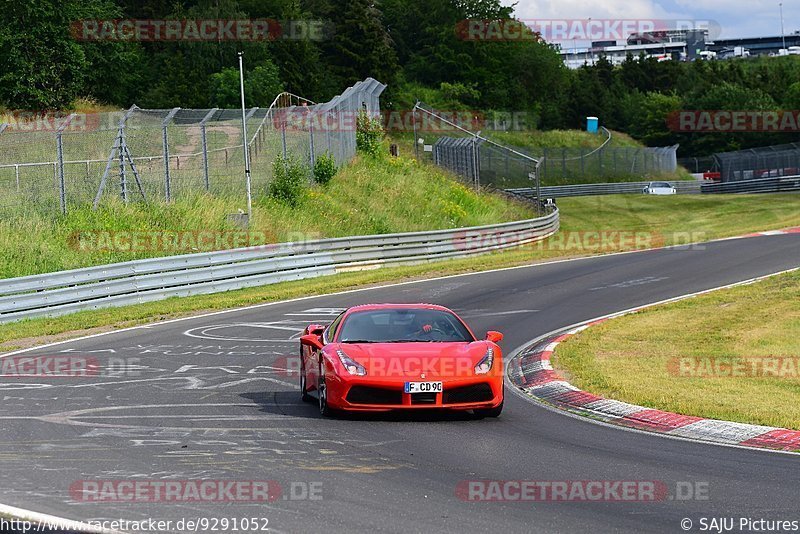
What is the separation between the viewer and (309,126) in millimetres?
38219

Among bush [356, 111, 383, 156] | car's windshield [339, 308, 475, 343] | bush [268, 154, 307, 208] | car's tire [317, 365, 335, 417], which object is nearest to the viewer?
car's tire [317, 365, 335, 417]

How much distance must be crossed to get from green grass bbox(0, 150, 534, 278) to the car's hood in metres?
15.2

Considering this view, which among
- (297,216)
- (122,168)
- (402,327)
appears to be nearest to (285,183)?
(297,216)

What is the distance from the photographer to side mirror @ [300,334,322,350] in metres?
12.2

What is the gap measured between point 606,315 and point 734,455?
12.7 metres

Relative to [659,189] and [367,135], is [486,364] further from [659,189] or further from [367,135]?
[659,189]

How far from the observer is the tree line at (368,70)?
57750 mm

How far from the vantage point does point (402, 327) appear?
12281 mm

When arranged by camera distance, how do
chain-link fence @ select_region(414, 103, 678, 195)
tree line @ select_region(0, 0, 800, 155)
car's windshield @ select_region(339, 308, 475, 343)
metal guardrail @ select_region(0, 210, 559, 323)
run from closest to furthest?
car's windshield @ select_region(339, 308, 475, 343) < metal guardrail @ select_region(0, 210, 559, 323) < tree line @ select_region(0, 0, 800, 155) < chain-link fence @ select_region(414, 103, 678, 195)

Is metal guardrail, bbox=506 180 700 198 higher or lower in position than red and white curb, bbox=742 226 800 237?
higher

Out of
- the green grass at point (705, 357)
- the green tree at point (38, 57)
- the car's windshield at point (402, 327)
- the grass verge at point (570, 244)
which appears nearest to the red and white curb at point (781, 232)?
the grass verge at point (570, 244)

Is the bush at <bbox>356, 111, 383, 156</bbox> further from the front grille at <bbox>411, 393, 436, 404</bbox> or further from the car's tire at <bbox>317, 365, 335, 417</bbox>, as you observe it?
the front grille at <bbox>411, 393, 436, 404</bbox>

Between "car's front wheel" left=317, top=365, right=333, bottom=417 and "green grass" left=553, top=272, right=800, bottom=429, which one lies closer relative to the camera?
"car's front wheel" left=317, top=365, right=333, bottom=417

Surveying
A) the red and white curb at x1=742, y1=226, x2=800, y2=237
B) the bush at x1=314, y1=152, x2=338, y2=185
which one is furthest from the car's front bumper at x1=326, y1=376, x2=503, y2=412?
the red and white curb at x1=742, y1=226, x2=800, y2=237
